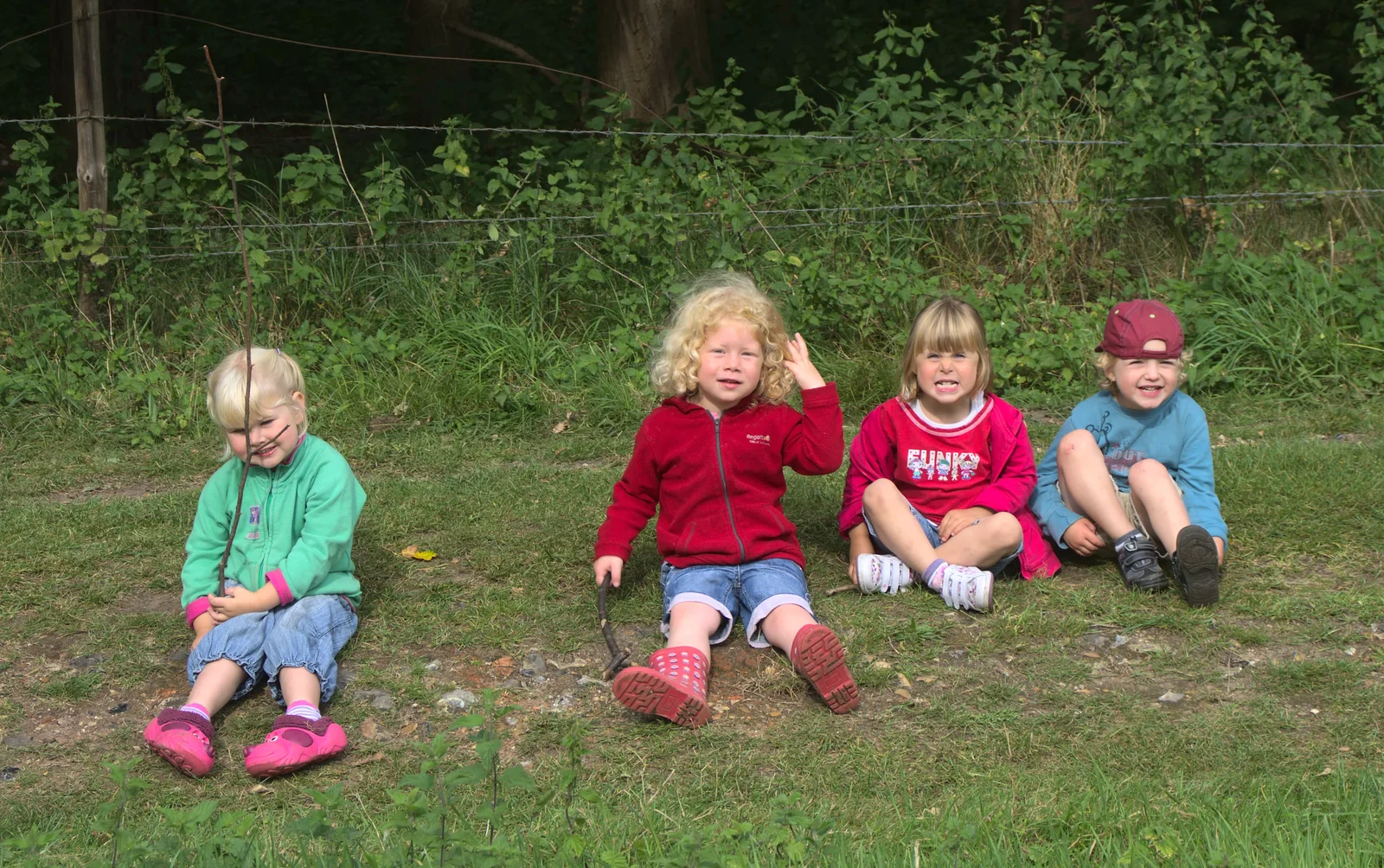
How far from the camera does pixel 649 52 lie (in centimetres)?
895

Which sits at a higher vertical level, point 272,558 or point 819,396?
point 819,396

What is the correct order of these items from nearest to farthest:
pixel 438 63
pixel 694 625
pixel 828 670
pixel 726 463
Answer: pixel 828 670 → pixel 694 625 → pixel 726 463 → pixel 438 63

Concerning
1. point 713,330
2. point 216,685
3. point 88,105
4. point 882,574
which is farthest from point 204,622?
point 88,105

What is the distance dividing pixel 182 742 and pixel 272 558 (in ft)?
2.31

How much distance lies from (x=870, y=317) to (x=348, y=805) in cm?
462

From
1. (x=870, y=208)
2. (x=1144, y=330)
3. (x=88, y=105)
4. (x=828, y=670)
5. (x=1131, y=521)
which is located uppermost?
(x=88, y=105)

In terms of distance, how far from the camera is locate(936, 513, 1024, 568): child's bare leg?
4.19m

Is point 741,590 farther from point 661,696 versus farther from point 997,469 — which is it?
point 997,469

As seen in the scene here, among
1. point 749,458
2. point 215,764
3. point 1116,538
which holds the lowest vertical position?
point 215,764

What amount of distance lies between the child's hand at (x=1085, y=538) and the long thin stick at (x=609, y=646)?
5.08 ft

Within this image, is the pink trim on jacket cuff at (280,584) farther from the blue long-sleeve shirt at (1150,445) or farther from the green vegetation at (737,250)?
the green vegetation at (737,250)

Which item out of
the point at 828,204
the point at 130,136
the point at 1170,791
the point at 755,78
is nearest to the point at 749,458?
the point at 1170,791

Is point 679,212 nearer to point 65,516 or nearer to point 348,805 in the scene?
point 65,516

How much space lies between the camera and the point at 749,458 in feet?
13.2
